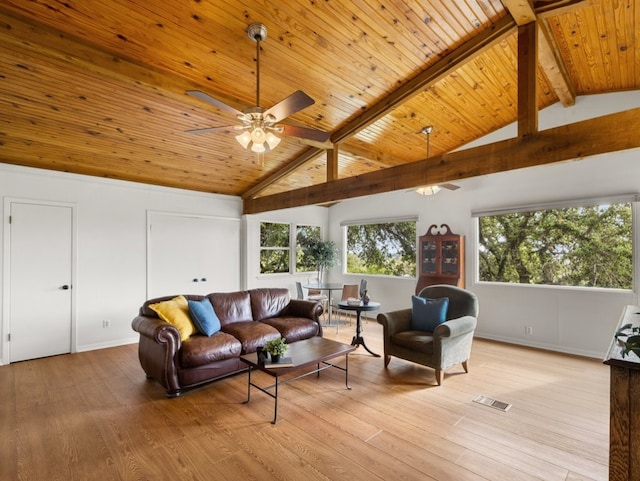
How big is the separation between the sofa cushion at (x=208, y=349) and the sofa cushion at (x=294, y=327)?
2.21ft

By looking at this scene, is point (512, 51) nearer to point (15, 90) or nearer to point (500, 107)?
point (500, 107)

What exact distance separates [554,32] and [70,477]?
17.5ft

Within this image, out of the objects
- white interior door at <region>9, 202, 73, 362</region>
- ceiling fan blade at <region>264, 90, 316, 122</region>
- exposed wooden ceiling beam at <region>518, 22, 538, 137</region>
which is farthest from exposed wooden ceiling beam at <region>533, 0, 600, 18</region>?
white interior door at <region>9, 202, 73, 362</region>

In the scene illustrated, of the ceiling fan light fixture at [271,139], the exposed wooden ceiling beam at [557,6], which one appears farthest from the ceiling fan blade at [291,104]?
the exposed wooden ceiling beam at [557,6]

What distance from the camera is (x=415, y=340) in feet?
12.0

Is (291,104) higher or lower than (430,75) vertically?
lower

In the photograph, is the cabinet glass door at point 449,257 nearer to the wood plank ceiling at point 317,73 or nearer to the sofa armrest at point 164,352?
the wood plank ceiling at point 317,73

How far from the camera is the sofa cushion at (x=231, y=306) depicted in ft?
13.6

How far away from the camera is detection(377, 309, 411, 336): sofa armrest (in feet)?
12.9

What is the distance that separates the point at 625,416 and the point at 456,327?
1952mm

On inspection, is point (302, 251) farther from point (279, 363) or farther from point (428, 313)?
point (279, 363)

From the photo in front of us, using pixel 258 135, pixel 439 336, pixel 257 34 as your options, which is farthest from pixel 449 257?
pixel 257 34

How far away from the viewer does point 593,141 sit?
2.54 m

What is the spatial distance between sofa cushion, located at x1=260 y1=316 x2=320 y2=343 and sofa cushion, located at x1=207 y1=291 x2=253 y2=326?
28 cm
